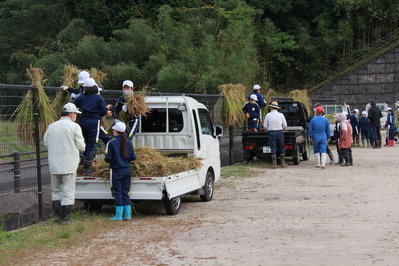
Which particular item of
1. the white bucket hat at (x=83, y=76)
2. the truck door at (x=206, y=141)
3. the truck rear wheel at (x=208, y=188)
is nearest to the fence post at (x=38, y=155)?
the white bucket hat at (x=83, y=76)

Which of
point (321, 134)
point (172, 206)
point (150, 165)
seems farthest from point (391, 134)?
point (150, 165)

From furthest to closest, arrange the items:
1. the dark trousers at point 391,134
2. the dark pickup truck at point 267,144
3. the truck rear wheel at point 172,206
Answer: the dark trousers at point 391,134
the dark pickup truck at point 267,144
the truck rear wheel at point 172,206

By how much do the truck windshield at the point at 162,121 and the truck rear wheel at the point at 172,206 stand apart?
64.8 inches

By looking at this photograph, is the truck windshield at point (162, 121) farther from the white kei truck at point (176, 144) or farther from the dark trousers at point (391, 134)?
the dark trousers at point (391, 134)

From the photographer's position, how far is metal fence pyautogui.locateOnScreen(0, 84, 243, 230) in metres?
9.07

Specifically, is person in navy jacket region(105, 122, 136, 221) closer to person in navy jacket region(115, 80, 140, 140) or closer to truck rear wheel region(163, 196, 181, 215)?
truck rear wheel region(163, 196, 181, 215)

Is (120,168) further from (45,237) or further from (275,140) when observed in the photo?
(275,140)

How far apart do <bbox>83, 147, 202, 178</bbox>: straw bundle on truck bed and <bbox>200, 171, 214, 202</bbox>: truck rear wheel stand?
108 cm

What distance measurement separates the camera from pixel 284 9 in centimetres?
4991

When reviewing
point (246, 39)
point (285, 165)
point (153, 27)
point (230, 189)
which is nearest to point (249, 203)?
point (230, 189)

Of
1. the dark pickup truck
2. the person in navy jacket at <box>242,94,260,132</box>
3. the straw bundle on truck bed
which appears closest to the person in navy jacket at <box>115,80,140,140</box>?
the straw bundle on truck bed

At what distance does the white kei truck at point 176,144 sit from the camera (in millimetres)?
9812

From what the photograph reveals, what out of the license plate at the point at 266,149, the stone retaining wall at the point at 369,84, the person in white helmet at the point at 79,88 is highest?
the stone retaining wall at the point at 369,84

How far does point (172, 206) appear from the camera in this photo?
33.0ft
